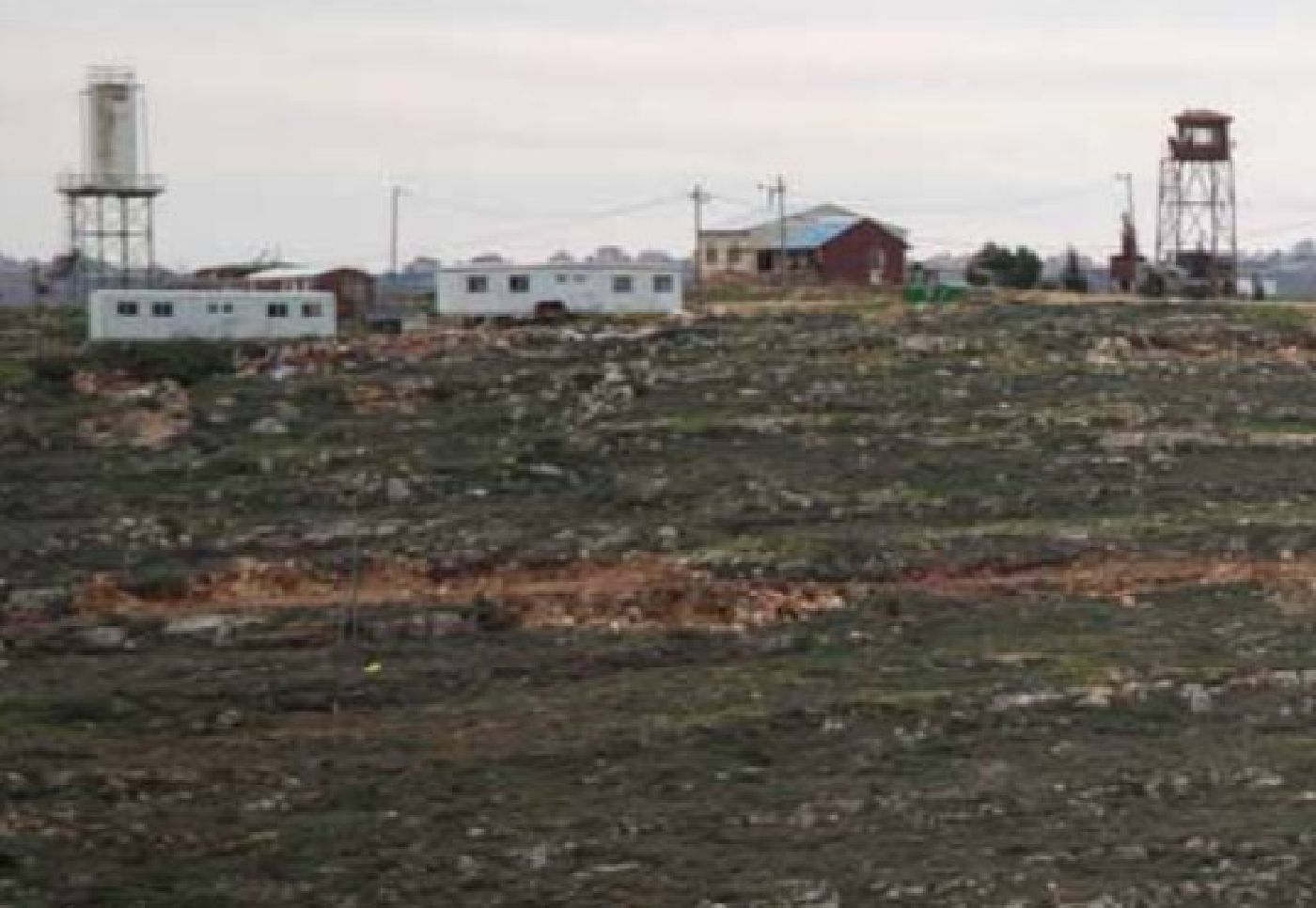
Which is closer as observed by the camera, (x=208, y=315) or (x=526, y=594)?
(x=526, y=594)

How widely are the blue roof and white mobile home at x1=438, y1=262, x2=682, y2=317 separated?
48.3 feet

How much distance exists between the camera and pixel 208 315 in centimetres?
6266

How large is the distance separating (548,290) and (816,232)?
18575 millimetres

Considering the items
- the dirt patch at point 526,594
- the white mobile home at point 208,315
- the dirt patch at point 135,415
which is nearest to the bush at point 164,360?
the dirt patch at point 135,415

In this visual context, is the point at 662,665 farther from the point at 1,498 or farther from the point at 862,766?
the point at 1,498

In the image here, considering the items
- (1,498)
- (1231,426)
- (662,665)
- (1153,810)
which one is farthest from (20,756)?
(1231,426)

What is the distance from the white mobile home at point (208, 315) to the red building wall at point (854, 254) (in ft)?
78.4

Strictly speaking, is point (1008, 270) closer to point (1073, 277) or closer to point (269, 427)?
point (1073, 277)

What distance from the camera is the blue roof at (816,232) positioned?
8344cm

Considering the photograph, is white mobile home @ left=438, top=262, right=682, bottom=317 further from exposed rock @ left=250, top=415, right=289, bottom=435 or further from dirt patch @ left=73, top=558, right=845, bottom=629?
dirt patch @ left=73, top=558, right=845, bottom=629

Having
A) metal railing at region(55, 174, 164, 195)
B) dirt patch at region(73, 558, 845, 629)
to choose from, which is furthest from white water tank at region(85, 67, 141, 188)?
dirt patch at region(73, 558, 845, 629)

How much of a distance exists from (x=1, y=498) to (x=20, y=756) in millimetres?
17429

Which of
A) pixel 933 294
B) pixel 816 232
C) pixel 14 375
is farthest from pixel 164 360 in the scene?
pixel 816 232

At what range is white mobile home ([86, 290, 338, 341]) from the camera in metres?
61.1
